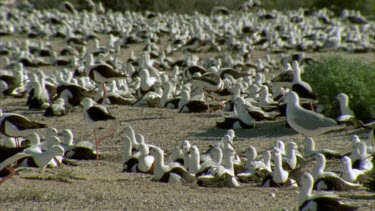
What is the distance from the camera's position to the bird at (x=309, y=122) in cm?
1333

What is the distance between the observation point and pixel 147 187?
11.1 meters

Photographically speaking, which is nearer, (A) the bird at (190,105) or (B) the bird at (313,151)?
(B) the bird at (313,151)

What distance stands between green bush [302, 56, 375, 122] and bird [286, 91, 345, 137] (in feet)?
8.32

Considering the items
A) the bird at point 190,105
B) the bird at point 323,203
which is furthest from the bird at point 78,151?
the bird at point 323,203

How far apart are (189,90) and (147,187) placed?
9988 millimetres

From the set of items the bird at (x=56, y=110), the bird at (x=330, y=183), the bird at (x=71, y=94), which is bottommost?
the bird at (x=330, y=183)

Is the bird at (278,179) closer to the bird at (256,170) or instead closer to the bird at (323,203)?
the bird at (256,170)

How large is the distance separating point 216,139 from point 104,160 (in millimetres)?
2243

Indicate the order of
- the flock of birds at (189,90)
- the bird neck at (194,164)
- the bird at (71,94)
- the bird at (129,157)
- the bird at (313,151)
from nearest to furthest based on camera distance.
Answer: the flock of birds at (189,90), the bird neck at (194,164), the bird at (129,157), the bird at (313,151), the bird at (71,94)

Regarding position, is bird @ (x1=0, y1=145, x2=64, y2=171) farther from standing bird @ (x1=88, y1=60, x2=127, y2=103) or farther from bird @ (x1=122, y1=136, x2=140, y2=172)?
standing bird @ (x1=88, y1=60, x2=127, y2=103)

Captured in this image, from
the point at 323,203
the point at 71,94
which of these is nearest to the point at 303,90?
the point at 71,94

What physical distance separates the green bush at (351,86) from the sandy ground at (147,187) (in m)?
1.01

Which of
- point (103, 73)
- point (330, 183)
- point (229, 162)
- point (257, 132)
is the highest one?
point (103, 73)

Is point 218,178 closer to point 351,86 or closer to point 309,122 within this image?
point 309,122
